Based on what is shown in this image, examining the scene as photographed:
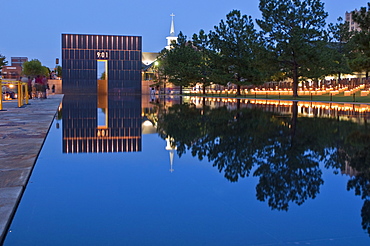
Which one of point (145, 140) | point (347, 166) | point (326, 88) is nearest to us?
point (347, 166)

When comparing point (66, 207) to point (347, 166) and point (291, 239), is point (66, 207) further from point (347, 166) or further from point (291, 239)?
point (347, 166)

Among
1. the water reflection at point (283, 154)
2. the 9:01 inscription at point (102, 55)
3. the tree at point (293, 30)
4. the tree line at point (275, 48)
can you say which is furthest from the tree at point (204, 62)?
the water reflection at point (283, 154)

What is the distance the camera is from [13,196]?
14.6 ft

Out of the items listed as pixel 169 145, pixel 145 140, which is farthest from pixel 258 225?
pixel 145 140

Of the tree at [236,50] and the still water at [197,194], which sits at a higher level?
the tree at [236,50]

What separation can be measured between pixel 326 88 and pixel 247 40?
1199 centimetres

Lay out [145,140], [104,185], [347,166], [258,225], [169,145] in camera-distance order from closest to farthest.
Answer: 1. [258,225]
2. [104,185]
3. [347,166]
4. [169,145]
5. [145,140]

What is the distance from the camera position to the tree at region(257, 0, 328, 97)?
124 ft

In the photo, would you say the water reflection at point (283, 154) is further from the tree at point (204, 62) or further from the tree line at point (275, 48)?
the tree at point (204, 62)

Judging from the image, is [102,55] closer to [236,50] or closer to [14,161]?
[236,50]

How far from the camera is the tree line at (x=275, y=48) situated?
37219mm

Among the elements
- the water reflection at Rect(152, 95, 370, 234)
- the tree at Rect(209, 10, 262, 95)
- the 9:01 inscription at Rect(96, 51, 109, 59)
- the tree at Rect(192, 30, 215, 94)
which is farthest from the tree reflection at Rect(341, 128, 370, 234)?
the 9:01 inscription at Rect(96, 51, 109, 59)

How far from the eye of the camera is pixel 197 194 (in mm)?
4859

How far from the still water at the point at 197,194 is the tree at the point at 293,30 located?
99.1 ft
